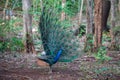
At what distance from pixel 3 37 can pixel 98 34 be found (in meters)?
3.93

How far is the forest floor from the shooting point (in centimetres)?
762

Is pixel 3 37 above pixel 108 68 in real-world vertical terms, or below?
above

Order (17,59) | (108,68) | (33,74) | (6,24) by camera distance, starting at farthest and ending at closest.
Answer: (6,24) < (17,59) < (108,68) < (33,74)

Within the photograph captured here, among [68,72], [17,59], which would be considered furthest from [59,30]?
[17,59]

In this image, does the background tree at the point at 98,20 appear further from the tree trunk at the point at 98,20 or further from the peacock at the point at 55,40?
the peacock at the point at 55,40

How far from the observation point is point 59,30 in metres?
7.96

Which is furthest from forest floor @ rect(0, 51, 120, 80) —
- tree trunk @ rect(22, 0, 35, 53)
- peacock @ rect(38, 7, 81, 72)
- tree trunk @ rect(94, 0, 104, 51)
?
tree trunk @ rect(94, 0, 104, 51)

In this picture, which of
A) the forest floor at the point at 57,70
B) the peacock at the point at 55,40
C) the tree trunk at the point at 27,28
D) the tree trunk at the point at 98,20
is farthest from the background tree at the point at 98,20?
the peacock at the point at 55,40

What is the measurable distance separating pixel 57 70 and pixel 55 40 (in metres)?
1.14

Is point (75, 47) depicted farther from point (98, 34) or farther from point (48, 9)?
point (98, 34)

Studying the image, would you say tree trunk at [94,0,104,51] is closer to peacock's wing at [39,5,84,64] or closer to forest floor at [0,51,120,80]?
forest floor at [0,51,120,80]

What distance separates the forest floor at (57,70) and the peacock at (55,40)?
468 mm

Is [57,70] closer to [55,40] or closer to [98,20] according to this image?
[55,40]

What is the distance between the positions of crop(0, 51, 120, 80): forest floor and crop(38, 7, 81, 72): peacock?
47 centimetres
